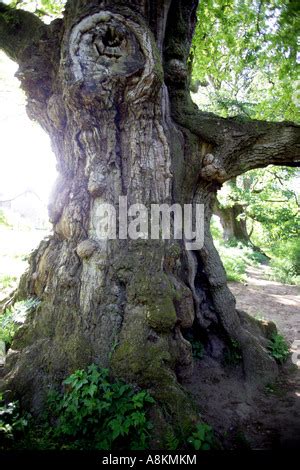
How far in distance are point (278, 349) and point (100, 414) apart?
3050mm

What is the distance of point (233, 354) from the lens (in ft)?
13.7

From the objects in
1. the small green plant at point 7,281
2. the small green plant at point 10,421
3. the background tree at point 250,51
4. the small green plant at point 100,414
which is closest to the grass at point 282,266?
the background tree at point 250,51

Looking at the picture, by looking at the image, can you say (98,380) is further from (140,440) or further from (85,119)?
(85,119)

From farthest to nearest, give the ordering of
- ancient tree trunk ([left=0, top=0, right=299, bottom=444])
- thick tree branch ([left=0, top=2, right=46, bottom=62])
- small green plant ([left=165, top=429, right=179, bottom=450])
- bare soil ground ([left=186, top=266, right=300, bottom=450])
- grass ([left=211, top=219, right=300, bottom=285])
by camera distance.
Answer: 1. grass ([left=211, top=219, right=300, bottom=285])
2. thick tree branch ([left=0, top=2, right=46, bottom=62])
3. ancient tree trunk ([left=0, top=0, right=299, bottom=444])
4. bare soil ground ([left=186, top=266, right=300, bottom=450])
5. small green plant ([left=165, top=429, right=179, bottom=450])

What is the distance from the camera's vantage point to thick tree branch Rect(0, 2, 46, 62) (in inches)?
175

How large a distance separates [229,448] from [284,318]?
472cm

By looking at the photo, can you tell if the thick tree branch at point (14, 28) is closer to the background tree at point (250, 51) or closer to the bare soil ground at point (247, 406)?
the background tree at point (250, 51)

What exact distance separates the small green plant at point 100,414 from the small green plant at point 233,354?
1619 mm

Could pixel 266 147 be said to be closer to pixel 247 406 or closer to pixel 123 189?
pixel 123 189

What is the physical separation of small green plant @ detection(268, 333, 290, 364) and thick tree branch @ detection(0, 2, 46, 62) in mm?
5548

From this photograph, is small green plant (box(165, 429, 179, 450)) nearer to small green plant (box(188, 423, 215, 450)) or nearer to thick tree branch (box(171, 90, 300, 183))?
small green plant (box(188, 423, 215, 450))

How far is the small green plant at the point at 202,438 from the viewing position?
2.68 m

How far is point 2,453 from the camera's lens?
255cm

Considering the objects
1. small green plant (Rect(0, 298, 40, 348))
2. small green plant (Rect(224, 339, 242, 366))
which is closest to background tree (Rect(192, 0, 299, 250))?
small green plant (Rect(224, 339, 242, 366))
